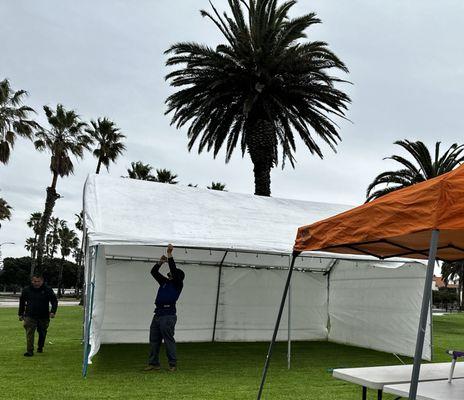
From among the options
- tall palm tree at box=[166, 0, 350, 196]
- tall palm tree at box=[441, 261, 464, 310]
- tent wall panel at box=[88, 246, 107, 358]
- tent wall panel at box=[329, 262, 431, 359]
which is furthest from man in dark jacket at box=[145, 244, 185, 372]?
tall palm tree at box=[441, 261, 464, 310]

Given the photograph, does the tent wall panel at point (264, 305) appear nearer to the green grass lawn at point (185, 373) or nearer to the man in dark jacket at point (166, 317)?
the green grass lawn at point (185, 373)

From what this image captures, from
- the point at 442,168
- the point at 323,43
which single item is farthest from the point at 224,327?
the point at 442,168

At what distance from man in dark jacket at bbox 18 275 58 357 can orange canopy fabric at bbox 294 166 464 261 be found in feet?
21.6

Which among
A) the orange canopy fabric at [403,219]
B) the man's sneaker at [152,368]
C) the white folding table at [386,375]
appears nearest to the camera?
the orange canopy fabric at [403,219]

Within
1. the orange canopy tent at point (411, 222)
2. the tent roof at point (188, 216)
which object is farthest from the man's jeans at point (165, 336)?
the orange canopy tent at point (411, 222)

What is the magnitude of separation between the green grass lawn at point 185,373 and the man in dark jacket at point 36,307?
1.69 ft

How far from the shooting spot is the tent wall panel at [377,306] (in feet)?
36.2

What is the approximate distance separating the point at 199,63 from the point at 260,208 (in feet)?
28.2

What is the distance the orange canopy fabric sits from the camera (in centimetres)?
348

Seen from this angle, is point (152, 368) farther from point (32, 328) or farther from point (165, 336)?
point (32, 328)

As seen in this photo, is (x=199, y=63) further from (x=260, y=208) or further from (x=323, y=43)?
(x=260, y=208)

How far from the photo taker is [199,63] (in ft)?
60.0

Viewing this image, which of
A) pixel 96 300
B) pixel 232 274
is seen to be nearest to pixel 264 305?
pixel 232 274

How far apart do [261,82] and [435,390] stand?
15.6 m
